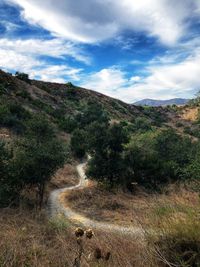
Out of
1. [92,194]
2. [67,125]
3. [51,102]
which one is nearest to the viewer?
[92,194]

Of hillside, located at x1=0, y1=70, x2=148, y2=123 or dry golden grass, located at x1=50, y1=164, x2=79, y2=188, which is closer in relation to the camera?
dry golden grass, located at x1=50, y1=164, x2=79, y2=188

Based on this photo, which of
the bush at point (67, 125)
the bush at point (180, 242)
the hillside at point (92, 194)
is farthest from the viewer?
the bush at point (67, 125)

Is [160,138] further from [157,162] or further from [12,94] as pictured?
[12,94]

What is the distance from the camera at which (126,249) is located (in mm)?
5031

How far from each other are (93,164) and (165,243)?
69.6 ft

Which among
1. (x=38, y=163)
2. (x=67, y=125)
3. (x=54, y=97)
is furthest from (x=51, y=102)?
(x=38, y=163)

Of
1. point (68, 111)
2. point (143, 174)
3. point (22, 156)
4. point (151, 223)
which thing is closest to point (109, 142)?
point (143, 174)

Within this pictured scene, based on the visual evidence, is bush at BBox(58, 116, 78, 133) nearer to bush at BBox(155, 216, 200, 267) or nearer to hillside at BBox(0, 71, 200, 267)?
hillside at BBox(0, 71, 200, 267)

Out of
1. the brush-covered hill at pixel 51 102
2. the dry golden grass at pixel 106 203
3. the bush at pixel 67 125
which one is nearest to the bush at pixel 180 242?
the dry golden grass at pixel 106 203

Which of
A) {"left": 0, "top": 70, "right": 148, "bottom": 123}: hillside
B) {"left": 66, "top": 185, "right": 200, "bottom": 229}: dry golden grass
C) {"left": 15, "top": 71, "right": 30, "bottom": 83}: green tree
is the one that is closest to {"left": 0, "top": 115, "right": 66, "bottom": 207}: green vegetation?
{"left": 66, "top": 185, "right": 200, "bottom": 229}: dry golden grass

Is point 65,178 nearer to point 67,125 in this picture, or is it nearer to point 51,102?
point 67,125

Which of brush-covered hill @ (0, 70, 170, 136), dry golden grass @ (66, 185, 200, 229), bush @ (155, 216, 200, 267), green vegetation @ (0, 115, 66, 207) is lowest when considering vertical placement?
dry golden grass @ (66, 185, 200, 229)

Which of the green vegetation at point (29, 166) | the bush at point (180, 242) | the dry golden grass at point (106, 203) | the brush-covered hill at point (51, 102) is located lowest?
the dry golden grass at point (106, 203)

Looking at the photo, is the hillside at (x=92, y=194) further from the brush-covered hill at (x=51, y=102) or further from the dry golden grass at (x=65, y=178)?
the brush-covered hill at (x=51, y=102)
